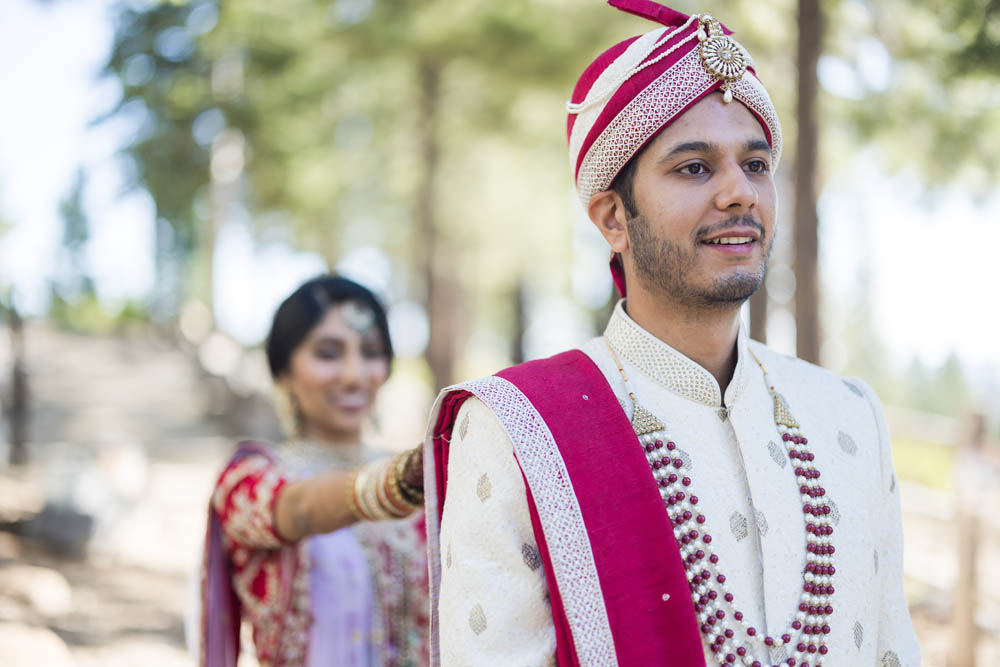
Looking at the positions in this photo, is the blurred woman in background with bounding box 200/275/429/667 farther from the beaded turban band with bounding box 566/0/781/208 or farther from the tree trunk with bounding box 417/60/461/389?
the tree trunk with bounding box 417/60/461/389

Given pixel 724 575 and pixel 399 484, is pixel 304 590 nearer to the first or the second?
pixel 399 484

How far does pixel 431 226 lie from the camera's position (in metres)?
11.0

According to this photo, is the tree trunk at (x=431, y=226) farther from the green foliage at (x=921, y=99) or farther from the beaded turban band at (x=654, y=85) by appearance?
the beaded turban band at (x=654, y=85)

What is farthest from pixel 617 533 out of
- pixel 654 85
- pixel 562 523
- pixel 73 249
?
pixel 73 249

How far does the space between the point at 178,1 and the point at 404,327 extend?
27.8 meters

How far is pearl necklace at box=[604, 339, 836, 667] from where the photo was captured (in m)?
1.51

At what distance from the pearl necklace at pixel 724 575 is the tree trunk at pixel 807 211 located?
10.2 ft

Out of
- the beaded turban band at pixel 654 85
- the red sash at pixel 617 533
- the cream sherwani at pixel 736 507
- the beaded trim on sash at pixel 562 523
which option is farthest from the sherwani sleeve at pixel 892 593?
the beaded turban band at pixel 654 85

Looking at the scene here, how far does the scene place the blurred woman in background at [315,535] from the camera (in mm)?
2557

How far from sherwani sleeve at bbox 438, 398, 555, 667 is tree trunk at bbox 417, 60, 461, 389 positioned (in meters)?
9.56

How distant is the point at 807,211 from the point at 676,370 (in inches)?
126

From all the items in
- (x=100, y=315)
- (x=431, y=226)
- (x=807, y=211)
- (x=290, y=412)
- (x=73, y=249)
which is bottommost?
(x=290, y=412)

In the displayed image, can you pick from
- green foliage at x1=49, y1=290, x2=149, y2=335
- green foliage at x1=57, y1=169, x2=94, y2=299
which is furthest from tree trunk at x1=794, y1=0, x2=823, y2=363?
green foliage at x1=57, y1=169, x2=94, y2=299

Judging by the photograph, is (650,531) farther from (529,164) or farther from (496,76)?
(529,164)
